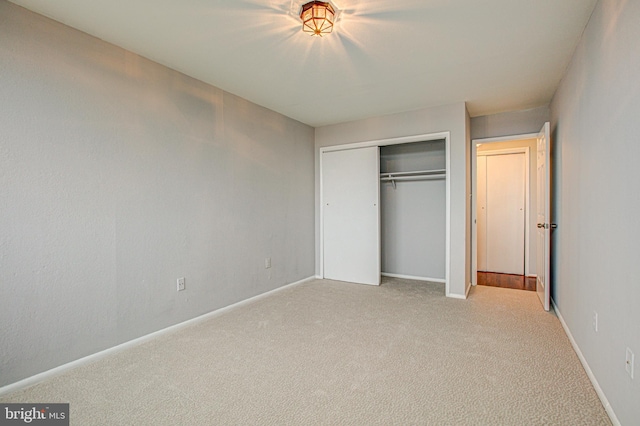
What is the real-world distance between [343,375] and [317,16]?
2.31m

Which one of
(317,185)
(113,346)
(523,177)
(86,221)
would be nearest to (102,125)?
(86,221)

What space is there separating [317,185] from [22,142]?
3.44 meters

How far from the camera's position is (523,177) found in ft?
16.5

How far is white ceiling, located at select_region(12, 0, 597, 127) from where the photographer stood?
6.46 feet

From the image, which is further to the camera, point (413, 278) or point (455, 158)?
point (413, 278)

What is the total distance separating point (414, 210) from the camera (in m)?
4.76

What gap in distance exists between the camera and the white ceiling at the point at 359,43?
197 cm

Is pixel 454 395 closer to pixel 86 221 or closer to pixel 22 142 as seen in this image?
pixel 86 221

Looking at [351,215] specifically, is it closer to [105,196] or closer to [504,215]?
[504,215]

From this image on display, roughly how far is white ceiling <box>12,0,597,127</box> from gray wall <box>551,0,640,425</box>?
347 millimetres

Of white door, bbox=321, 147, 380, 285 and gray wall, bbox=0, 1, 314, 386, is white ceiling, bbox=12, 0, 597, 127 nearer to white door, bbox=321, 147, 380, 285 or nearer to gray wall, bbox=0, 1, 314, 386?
gray wall, bbox=0, 1, 314, 386

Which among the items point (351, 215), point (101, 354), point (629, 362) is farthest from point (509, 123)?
point (101, 354)

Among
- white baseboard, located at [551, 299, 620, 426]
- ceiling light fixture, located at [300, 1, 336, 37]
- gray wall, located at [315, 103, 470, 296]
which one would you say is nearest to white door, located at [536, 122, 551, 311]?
white baseboard, located at [551, 299, 620, 426]

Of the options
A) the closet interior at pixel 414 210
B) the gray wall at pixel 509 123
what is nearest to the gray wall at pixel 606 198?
the gray wall at pixel 509 123
